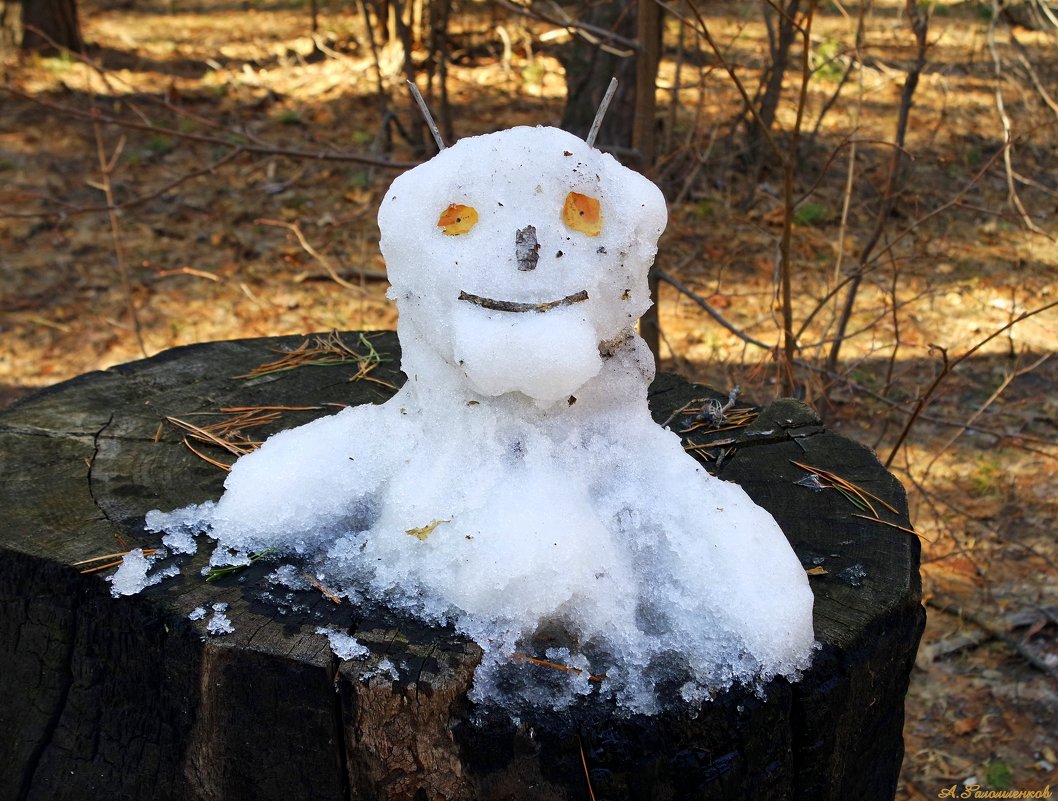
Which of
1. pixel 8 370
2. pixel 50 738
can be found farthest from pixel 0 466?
pixel 8 370

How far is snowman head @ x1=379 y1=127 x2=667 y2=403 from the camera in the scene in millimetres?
1736

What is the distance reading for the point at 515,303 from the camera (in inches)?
69.5

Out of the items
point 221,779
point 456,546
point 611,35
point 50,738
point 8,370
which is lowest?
point 8,370

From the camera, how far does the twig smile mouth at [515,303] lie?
1.76 m

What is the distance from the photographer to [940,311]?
5281 mm

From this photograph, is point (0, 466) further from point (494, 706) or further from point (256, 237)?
point (256, 237)

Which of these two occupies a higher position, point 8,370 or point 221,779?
point 221,779

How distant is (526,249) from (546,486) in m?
0.41

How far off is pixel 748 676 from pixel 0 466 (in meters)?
1.69

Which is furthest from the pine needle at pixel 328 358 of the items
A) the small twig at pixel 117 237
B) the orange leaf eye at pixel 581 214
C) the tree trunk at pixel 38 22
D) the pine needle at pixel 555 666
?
the tree trunk at pixel 38 22

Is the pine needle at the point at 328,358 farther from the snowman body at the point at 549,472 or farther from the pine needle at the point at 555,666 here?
the pine needle at the point at 555,666

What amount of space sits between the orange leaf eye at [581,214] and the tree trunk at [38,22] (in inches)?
283

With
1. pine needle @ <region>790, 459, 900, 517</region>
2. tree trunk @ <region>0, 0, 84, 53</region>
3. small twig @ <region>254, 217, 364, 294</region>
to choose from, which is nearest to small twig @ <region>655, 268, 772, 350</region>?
pine needle @ <region>790, 459, 900, 517</region>

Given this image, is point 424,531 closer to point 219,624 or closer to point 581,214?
point 219,624
